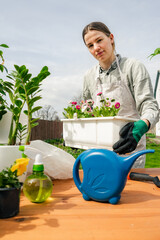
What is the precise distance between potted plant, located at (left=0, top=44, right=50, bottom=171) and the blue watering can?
0.87 feet

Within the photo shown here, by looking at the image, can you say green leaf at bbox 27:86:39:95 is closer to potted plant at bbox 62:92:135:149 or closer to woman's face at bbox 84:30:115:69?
potted plant at bbox 62:92:135:149

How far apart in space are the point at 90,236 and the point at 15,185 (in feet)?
0.82

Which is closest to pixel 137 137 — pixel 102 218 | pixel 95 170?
pixel 95 170

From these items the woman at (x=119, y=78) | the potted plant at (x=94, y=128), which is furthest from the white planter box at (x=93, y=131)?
the woman at (x=119, y=78)

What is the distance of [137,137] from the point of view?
958 millimetres

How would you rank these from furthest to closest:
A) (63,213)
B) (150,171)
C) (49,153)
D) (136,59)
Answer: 1. (136,59)
2. (150,171)
3. (49,153)
4. (63,213)

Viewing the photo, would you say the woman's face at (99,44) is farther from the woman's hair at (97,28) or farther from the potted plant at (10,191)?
the potted plant at (10,191)

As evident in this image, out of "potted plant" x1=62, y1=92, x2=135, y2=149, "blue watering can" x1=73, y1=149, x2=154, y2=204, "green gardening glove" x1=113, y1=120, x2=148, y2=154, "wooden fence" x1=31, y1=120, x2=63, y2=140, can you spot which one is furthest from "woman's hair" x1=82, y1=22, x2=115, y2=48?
"wooden fence" x1=31, y1=120, x2=63, y2=140

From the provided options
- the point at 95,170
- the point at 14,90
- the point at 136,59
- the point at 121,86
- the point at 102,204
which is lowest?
the point at 102,204

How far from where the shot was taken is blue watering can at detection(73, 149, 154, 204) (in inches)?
24.7

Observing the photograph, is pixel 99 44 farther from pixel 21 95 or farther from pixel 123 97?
pixel 21 95

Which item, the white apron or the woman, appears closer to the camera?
the woman

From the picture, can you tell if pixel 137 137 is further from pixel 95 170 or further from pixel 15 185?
pixel 15 185

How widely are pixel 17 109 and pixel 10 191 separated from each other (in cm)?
36
